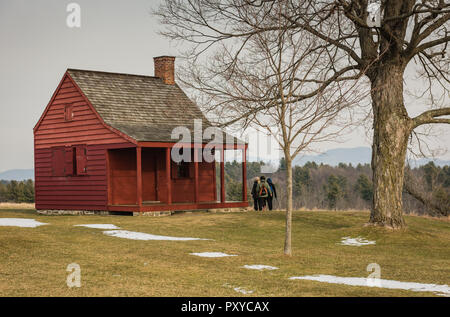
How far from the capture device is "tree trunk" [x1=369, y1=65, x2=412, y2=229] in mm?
19422

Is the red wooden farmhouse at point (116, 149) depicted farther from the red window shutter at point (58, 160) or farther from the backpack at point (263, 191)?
the backpack at point (263, 191)

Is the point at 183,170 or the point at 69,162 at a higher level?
the point at 69,162

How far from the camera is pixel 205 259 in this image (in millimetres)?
13938

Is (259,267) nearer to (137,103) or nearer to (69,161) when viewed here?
(69,161)

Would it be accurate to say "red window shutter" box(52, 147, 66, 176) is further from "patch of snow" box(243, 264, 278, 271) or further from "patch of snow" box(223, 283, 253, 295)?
"patch of snow" box(223, 283, 253, 295)

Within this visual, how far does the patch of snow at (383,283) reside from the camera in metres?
10.6

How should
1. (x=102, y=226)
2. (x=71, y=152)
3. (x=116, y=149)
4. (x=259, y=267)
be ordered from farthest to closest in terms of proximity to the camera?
(x=71, y=152) < (x=116, y=149) < (x=102, y=226) < (x=259, y=267)

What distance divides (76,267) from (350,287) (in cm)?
539

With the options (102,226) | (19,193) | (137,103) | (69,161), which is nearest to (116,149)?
(69,161)

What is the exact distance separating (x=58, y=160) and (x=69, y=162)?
764mm

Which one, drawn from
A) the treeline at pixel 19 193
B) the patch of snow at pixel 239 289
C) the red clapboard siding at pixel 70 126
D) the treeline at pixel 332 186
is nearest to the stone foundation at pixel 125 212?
the red clapboard siding at pixel 70 126

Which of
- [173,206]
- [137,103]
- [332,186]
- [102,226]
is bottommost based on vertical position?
[332,186]
